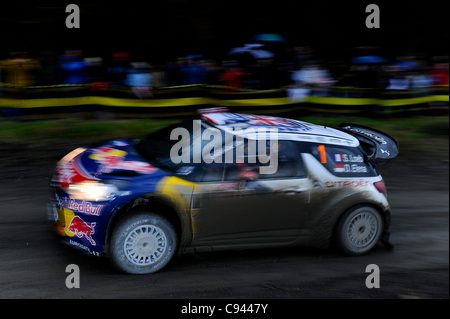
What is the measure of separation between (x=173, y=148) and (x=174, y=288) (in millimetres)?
1604

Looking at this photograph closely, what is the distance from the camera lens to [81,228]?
18.9ft

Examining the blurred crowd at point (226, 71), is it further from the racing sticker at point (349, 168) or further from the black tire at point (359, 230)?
the black tire at point (359, 230)

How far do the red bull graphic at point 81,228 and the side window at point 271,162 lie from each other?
1.55 meters

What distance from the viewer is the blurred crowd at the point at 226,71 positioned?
11.0 m

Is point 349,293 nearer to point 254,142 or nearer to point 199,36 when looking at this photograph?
point 254,142

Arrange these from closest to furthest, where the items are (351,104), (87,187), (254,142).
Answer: (87,187)
(254,142)
(351,104)

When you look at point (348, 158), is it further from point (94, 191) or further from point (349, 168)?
point (94, 191)

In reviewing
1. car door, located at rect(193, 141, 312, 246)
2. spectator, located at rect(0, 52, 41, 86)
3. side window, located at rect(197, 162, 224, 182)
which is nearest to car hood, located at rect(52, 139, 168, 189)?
side window, located at rect(197, 162, 224, 182)

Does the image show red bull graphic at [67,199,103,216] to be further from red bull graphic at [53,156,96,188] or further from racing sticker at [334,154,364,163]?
racing sticker at [334,154,364,163]

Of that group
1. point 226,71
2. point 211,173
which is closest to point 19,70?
point 226,71

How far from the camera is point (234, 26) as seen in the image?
1449 cm

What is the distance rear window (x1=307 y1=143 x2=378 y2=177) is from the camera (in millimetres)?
6648

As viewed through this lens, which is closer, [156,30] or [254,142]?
[254,142]

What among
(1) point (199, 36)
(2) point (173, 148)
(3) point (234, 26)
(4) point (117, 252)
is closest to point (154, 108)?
(1) point (199, 36)
